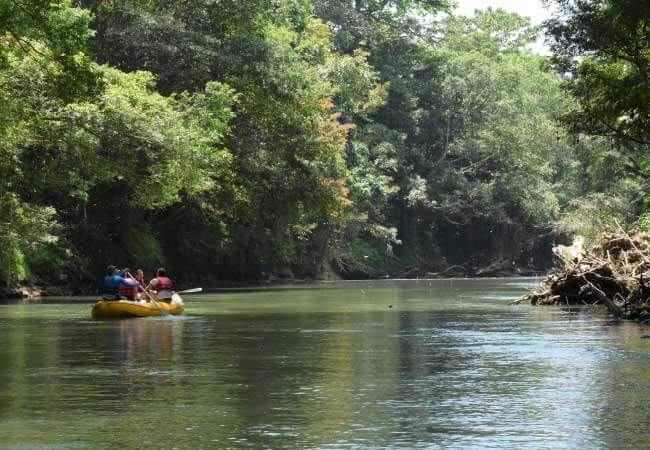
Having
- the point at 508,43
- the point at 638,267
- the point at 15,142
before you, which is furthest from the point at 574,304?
the point at 508,43

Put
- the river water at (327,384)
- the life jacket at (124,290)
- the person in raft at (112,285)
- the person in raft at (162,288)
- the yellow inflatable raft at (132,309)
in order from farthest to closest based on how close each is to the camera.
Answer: the person in raft at (162,288) < the life jacket at (124,290) < the person in raft at (112,285) < the yellow inflatable raft at (132,309) < the river water at (327,384)

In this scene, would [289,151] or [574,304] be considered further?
[289,151]

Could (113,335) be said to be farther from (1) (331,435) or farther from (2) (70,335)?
(1) (331,435)

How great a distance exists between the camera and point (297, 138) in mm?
58938

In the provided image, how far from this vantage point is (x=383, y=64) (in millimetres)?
87125

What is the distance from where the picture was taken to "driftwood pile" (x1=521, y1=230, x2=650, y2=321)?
2900 centimetres

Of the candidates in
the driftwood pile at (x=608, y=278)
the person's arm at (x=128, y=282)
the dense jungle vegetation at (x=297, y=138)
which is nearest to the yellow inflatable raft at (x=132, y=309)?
the person's arm at (x=128, y=282)

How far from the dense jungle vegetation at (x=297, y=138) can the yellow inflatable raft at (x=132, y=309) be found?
558 cm

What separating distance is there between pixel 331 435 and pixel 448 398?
122 inches

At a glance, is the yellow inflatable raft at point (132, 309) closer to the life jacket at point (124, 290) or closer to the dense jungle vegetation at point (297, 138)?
the life jacket at point (124, 290)

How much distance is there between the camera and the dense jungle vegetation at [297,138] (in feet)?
110

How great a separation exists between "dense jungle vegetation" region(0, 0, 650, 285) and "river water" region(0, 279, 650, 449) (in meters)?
6.86

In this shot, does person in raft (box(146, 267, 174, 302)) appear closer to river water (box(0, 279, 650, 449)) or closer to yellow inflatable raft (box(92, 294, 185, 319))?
yellow inflatable raft (box(92, 294, 185, 319))

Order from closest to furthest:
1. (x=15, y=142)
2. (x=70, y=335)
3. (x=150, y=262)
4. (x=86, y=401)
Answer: (x=86, y=401), (x=70, y=335), (x=15, y=142), (x=150, y=262)
